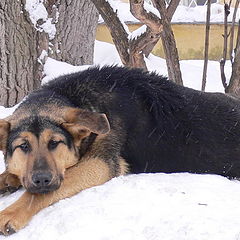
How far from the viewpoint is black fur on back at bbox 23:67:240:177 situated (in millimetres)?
5043

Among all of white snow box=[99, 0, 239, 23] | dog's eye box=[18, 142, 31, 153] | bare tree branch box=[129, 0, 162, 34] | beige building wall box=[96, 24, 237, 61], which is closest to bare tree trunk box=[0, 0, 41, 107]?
bare tree branch box=[129, 0, 162, 34]

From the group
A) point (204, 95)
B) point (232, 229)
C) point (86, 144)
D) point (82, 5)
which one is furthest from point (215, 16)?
point (232, 229)

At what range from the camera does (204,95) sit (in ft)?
17.9

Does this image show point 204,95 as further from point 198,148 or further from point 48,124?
point 48,124

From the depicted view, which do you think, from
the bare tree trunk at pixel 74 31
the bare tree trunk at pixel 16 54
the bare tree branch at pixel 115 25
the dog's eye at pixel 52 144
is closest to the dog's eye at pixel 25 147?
the dog's eye at pixel 52 144

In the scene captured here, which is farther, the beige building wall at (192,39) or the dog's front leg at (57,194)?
the beige building wall at (192,39)

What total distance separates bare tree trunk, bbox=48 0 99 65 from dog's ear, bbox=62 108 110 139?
395 centimetres

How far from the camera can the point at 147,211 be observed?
3.99 meters

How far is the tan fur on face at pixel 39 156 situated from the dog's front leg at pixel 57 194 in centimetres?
10

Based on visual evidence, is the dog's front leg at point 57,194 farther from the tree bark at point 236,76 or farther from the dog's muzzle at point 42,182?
the tree bark at point 236,76

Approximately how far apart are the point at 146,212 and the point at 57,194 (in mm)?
799

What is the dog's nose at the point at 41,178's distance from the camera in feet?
13.8

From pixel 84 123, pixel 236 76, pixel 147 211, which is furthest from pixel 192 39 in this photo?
pixel 147 211

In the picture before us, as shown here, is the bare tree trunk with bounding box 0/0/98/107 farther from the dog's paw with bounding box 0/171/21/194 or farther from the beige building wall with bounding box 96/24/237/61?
the beige building wall with bounding box 96/24/237/61
